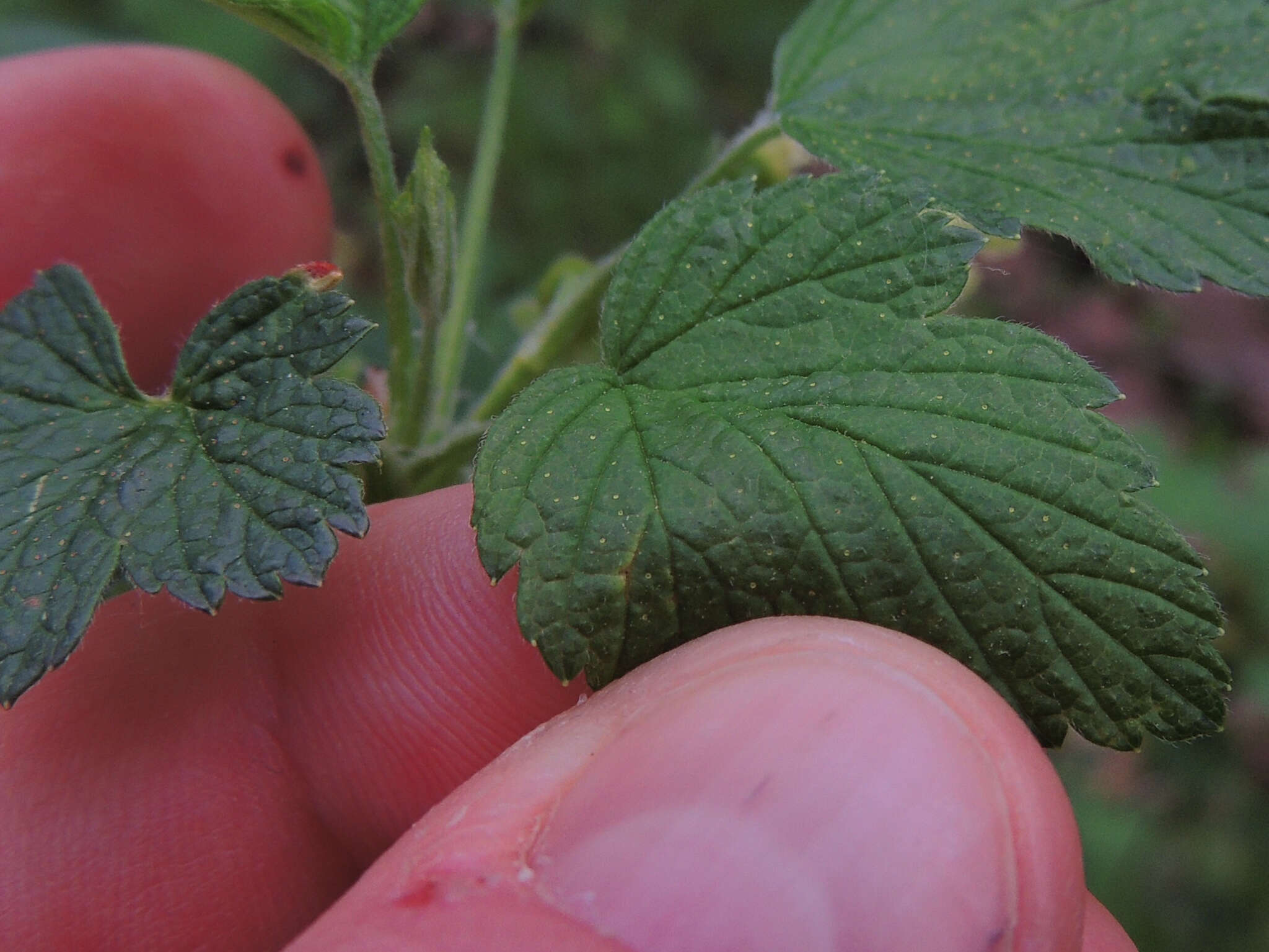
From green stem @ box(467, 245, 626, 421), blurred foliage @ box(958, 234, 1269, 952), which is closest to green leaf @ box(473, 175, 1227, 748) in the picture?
green stem @ box(467, 245, 626, 421)

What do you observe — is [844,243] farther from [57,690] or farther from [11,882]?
[11,882]

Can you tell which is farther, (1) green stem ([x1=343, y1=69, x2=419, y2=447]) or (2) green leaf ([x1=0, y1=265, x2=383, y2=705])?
(1) green stem ([x1=343, y1=69, x2=419, y2=447])

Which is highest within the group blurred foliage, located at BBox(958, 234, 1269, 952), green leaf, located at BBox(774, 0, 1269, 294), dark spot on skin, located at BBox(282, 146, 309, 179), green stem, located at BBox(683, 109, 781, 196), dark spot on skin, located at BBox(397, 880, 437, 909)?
dark spot on skin, located at BBox(282, 146, 309, 179)

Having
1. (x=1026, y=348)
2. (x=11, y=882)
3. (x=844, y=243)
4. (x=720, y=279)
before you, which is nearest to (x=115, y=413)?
(x=11, y=882)

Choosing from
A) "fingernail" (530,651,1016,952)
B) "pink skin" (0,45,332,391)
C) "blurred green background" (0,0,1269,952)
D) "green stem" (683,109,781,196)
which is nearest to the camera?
"fingernail" (530,651,1016,952)

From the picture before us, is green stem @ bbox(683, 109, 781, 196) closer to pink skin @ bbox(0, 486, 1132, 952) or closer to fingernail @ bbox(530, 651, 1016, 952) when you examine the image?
pink skin @ bbox(0, 486, 1132, 952)

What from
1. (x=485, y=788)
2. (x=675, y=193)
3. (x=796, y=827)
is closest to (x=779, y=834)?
(x=796, y=827)
